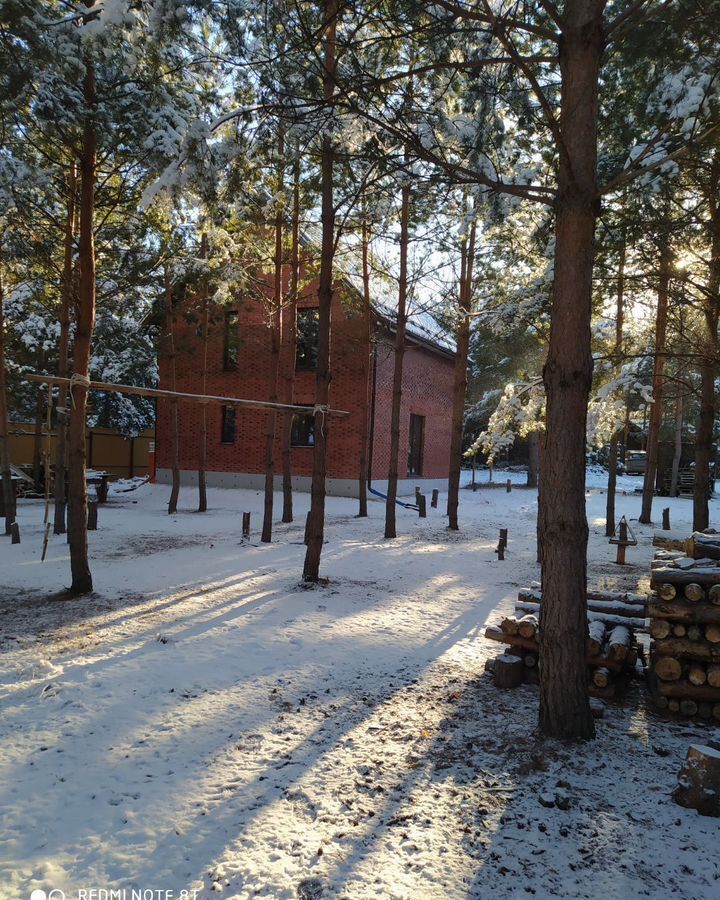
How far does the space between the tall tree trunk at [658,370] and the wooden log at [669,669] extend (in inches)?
153

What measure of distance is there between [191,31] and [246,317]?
15.3 metres

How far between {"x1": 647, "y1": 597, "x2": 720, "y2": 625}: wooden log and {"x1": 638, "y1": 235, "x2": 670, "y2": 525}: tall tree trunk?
364 cm

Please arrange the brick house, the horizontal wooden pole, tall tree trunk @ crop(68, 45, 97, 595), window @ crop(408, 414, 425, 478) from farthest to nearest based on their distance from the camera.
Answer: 1. window @ crop(408, 414, 425, 478)
2. the brick house
3. tall tree trunk @ crop(68, 45, 97, 595)
4. the horizontal wooden pole

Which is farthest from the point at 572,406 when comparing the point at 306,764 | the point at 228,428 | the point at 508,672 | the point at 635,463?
the point at 635,463

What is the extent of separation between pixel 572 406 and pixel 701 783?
90.6 inches

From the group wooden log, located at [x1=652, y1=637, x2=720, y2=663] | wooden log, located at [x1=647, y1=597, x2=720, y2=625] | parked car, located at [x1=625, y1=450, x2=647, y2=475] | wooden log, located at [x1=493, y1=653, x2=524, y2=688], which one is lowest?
wooden log, located at [x1=493, y1=653, x2=524, y2=688]

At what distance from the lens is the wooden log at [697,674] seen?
423 cm

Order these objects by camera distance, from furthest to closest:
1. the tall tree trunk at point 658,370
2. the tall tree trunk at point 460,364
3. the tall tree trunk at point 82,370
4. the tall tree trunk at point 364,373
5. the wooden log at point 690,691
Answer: the tall tree trunk at point 364,373, the tall tree trunk at point 460,364, the tall tree trunk at point 658,370, the tall tree trunk at point 82,370, the wooden log at point 690,691

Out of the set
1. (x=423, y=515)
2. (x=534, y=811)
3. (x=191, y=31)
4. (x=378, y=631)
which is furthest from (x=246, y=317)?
(x=534, y=811)

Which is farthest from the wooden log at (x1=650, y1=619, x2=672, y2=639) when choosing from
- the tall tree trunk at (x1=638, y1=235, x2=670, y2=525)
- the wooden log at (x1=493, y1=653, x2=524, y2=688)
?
the tall tree trunk at (x1=638, y1=235, x2=670, y2=525)

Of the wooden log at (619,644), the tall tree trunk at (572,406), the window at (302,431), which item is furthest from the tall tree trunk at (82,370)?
the window at (302,431)

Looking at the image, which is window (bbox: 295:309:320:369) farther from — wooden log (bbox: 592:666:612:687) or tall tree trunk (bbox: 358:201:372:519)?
wooden log (bbox: 592:666:612:687)

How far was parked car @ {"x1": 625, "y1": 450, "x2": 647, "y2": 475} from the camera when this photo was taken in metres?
36.7

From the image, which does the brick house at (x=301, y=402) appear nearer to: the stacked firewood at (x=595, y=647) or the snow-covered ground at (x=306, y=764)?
the snow-covered ground at (x=306, y=764)
